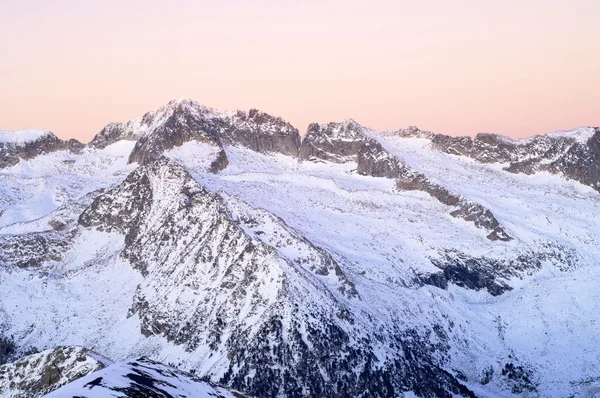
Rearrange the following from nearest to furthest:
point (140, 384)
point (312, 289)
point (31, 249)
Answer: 1. point (140, 384)
2. point (312, 289)
3. point (31, 249)

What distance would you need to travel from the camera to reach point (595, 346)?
12838cm

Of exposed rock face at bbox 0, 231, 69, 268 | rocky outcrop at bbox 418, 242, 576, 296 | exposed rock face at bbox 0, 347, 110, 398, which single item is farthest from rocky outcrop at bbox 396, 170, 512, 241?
exposed rock face at bbox 0, 347, 110, 398

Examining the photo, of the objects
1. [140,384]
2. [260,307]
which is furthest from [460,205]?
[140,384]

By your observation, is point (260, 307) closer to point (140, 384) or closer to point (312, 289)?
point (312, 289)

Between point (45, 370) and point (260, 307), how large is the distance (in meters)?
38.6

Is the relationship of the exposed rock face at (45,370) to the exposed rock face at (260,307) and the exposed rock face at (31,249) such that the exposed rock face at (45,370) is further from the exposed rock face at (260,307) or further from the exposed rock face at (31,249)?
the exposed rock face at (31,249)

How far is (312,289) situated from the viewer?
383 feet

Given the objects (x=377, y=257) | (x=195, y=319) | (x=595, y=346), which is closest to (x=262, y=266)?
(x=195, y=319)

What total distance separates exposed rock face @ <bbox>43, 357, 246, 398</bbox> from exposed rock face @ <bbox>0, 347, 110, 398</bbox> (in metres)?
8.75

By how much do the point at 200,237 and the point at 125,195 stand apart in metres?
35.3

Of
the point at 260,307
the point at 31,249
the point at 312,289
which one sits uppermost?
the point at 312,289

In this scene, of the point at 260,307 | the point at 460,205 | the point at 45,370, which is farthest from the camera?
the point at 460,205

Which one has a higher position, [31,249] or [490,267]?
[490,267]

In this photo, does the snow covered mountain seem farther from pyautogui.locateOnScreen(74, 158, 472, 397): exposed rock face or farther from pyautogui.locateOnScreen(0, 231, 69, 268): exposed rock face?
pyautogui.locateOnScreen(0, 231, 69, 268): exposed rock face
